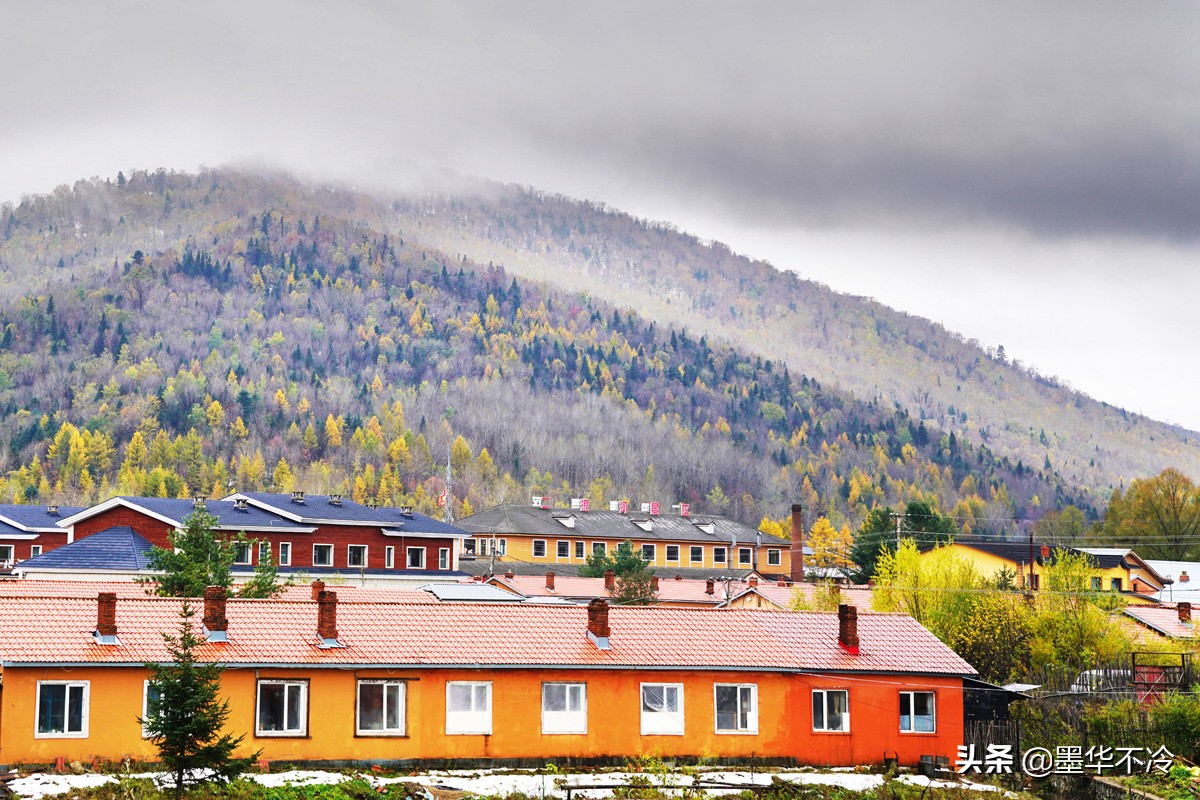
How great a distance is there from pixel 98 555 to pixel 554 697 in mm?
42379

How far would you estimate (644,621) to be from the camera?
4131 cm

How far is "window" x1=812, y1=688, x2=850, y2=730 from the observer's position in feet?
133

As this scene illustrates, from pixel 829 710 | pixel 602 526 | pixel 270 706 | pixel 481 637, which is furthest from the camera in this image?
pixel 602 526

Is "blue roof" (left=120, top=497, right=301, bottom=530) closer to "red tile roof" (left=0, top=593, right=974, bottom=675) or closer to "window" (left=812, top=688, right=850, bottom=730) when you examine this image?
"red tile roof" (left=0, top=593, right=974, bottom=675)

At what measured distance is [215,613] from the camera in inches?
1420

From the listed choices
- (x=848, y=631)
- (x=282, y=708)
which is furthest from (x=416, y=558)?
(x=282, y=708)

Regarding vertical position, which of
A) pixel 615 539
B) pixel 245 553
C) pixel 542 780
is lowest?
pixel 542 780

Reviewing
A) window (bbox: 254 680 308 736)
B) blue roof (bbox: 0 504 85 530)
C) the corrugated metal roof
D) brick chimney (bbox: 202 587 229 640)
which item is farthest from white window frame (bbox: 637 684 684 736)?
the corrugated metal roof

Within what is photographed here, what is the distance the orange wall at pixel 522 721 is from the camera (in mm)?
33844

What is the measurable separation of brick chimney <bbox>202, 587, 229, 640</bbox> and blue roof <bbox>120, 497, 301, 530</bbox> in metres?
45.4

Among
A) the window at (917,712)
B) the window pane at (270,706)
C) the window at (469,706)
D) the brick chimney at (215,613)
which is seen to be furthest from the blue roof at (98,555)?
the window at (917,712)

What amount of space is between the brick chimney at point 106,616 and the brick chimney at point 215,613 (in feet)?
7.09

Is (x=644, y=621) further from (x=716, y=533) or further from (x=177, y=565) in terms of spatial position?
(x=716, y=533)

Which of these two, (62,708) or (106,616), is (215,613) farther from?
(62,708)
